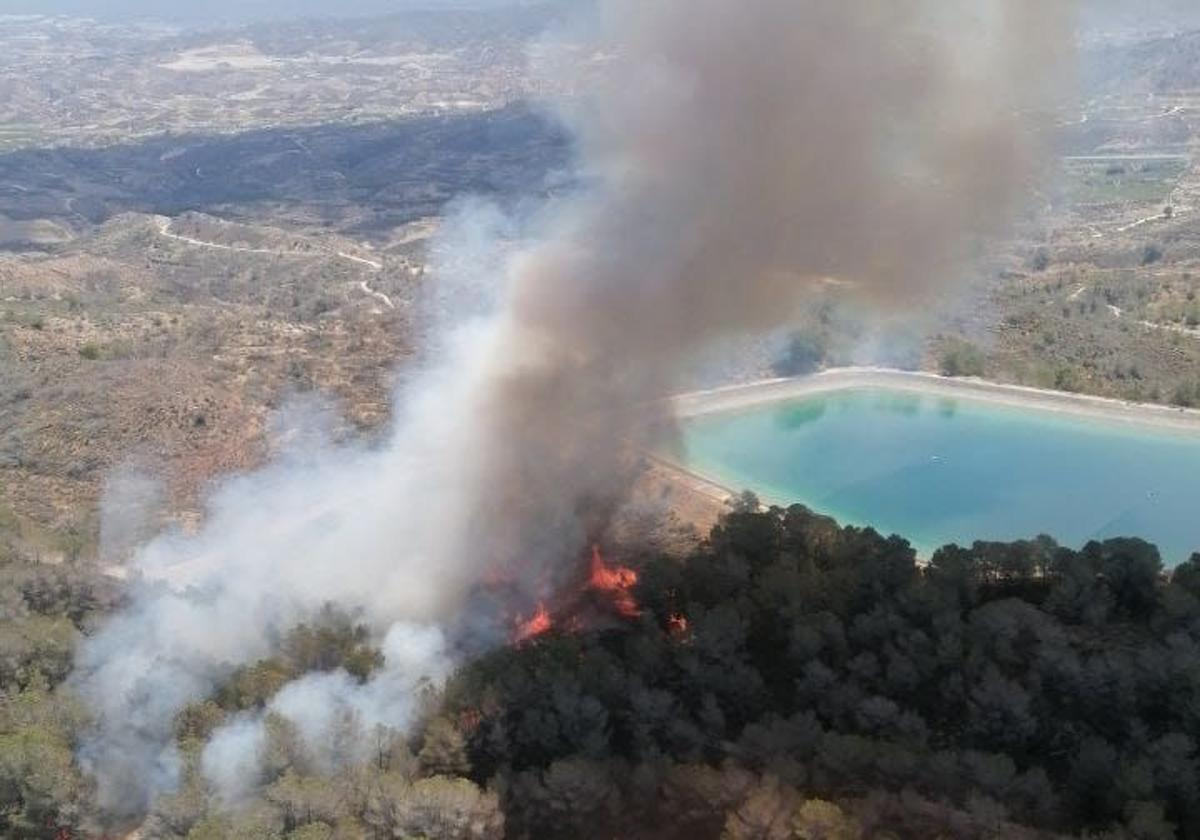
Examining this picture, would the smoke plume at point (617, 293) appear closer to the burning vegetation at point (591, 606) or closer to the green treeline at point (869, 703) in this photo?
the burning vegetation at point (591, 606)

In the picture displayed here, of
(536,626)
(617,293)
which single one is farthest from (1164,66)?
(536,626)

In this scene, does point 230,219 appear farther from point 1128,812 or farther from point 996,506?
point 1128,812

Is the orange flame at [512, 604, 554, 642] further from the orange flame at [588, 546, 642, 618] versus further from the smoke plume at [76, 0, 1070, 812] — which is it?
the orange flame at [588, 546, 642, 618]

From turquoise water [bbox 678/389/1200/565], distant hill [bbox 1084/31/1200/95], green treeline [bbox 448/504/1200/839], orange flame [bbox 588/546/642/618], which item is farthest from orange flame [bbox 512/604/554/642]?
distant hill [bbox 1084/31/1200/95]

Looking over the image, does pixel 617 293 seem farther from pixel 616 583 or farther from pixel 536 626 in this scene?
pixel 536 626

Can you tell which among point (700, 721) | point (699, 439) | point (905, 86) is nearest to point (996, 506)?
point (699, 439)

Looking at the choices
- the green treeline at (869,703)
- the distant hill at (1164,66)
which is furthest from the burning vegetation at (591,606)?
the distant hill at (1164,66)
